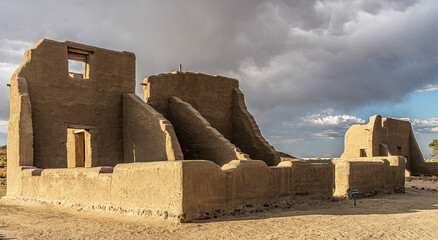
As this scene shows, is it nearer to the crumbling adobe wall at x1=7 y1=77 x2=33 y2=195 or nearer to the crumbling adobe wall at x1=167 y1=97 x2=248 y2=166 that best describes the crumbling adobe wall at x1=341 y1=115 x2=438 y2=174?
the crumbling adobe wall at x1=167 y1=97 x2=248 y2=166

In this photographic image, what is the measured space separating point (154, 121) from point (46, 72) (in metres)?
3.47

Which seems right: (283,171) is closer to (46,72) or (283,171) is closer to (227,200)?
(227,200)

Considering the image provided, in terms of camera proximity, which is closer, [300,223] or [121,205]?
[300,223]

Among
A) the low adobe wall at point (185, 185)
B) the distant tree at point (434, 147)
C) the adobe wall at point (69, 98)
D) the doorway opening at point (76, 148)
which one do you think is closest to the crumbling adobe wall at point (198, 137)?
the adobe wall at point (69, 98)

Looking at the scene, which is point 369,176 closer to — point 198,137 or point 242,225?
point 198,137

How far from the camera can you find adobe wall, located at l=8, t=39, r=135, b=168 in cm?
1127

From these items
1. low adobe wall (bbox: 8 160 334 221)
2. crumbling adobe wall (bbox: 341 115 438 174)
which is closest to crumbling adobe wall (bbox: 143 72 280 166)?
low adobe wall (bbox: 8 160 334 221)

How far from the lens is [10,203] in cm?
979

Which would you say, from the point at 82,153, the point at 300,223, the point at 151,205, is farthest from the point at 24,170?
the point at 300,223

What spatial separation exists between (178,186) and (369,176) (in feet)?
21.7

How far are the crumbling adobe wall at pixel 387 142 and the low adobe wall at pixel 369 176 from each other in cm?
773

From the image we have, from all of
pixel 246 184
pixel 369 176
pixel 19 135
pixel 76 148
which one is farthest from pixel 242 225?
pixel 76 148

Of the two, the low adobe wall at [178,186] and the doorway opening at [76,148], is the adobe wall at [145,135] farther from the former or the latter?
the low adobe wall at [178,186]

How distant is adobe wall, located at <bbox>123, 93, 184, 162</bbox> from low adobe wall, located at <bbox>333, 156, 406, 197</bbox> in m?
4.22
